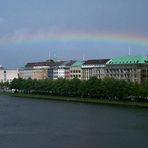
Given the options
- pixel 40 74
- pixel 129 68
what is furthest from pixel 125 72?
pixel 40 74

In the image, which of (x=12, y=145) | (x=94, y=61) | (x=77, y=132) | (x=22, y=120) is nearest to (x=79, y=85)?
(x=94, y=61)

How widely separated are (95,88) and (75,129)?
26482 mm

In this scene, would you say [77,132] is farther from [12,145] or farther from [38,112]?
[38,112]

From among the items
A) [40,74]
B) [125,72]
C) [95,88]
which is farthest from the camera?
[40,74]

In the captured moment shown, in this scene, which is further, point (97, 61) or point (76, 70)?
point (76, 70)

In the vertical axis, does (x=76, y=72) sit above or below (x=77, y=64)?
below

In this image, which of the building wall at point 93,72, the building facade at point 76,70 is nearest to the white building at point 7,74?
the building facade at point 76,70

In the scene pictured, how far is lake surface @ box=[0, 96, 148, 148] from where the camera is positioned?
2339cm

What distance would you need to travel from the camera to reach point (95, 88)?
178 ft

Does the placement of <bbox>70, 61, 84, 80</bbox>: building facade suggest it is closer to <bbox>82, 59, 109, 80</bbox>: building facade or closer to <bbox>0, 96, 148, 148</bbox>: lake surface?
<bbox>82, 59, 109, 80</bbox>: building facade

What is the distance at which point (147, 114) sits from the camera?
116 ft

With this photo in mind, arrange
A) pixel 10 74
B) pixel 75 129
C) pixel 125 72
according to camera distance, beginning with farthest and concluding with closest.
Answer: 1. pixel 10 74
2. pixel 125 72
3. pixel 75 129

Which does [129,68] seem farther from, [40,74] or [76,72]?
[40,74]

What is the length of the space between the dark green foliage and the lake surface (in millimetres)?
9681
